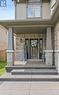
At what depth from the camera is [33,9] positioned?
70.8 feet

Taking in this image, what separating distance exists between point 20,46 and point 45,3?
27.7 feet

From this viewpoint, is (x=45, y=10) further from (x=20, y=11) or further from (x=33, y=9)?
(x=20, y=11)

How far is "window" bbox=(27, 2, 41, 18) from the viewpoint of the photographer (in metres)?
21.4

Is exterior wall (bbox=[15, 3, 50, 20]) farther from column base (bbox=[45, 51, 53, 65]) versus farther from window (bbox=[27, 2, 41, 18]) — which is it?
column base (bbox=[45, 51, 53, 65])

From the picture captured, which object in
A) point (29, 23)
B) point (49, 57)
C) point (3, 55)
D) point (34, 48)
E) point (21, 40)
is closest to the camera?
point (29, 23)

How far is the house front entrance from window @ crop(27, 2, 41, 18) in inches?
329

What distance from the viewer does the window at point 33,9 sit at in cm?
2142

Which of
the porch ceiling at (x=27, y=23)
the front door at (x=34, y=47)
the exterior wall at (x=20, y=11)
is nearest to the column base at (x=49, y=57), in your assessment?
the porch ceiling at (x=27, y=23)

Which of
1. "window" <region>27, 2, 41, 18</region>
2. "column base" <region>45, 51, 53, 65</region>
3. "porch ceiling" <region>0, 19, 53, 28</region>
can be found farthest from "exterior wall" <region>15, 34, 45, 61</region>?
"window" <region>27, 2, 41, 18</region>

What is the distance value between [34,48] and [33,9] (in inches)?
352

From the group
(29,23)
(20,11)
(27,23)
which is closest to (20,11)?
(20,11)

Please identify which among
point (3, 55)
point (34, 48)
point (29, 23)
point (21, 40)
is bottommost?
point (3, 55)

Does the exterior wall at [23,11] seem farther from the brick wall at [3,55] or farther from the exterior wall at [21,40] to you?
the brick wall at [3,55]
